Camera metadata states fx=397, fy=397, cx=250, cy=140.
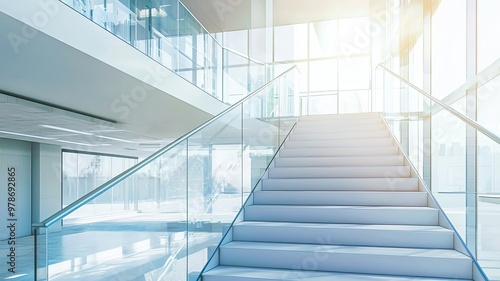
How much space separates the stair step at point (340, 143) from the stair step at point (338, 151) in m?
0.29

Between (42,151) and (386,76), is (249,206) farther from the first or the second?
(42,151)

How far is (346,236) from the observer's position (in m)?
3.34

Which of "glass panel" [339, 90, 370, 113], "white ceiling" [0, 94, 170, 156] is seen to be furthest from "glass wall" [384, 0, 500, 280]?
"glass panel" [339, 90, 370, 113]

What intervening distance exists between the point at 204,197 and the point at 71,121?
5147mm

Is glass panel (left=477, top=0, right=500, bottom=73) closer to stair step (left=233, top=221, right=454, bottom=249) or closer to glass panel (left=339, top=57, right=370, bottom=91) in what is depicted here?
stair step (left=233, top=221, right=454, bottom=249)

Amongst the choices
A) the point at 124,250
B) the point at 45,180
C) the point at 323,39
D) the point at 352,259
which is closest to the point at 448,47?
the point at 352,259

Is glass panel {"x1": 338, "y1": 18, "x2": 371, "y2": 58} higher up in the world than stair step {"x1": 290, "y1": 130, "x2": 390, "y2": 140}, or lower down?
higher up

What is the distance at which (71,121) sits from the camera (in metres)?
7.42

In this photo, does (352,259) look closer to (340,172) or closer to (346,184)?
(346,184)

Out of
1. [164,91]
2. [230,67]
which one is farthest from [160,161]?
[230,67]

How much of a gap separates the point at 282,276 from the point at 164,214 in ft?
3.28

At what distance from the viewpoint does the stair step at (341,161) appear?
15.5 ft

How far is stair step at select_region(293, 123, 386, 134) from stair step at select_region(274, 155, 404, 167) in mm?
1322

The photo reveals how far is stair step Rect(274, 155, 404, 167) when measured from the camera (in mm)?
4738
